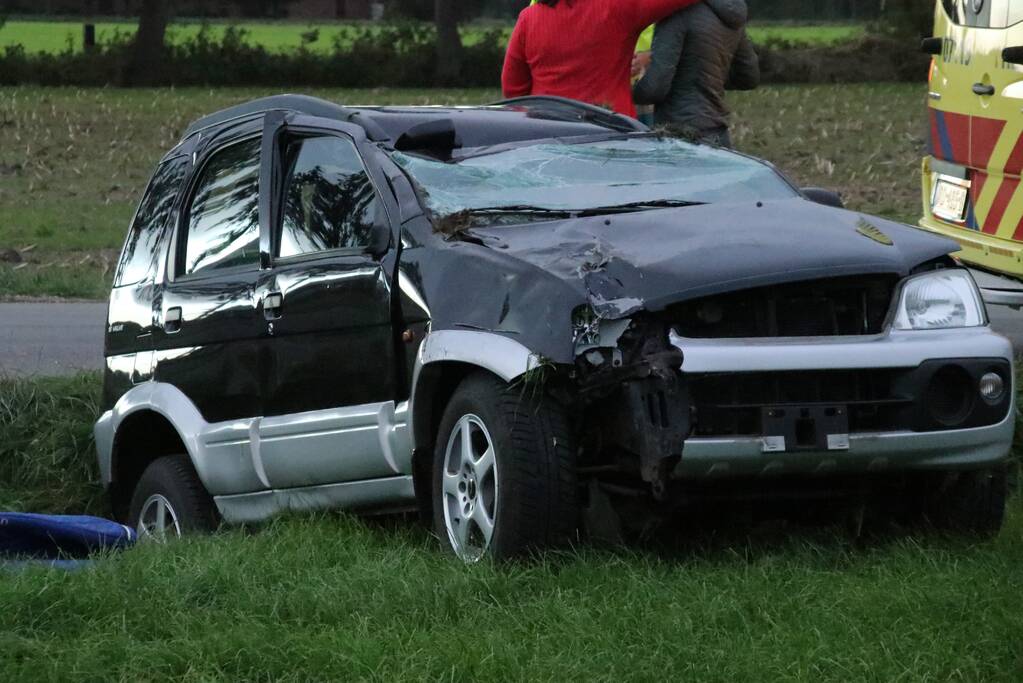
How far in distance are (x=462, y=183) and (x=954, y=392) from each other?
Result: 5.85ft

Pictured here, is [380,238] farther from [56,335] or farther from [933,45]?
[56,335]

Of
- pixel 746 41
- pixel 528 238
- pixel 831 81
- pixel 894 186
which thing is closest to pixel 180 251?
pixel 528 238

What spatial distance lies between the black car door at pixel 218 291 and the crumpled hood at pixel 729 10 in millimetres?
3384

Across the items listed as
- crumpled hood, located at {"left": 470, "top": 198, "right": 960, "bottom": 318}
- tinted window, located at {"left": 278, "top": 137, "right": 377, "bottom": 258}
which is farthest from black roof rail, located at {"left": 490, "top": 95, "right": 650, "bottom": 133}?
crumpled hood, located at {"left": 470, "top": 198, "right": 960, "bottom": 318}

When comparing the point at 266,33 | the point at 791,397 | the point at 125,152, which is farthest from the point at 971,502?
the point at 266,33

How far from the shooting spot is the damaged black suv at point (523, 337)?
514 centimetres

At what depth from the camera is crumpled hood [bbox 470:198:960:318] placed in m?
5.15

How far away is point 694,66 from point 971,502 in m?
4.39

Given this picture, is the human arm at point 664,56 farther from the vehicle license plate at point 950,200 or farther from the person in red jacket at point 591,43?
the vehicle license plate at point 950,200

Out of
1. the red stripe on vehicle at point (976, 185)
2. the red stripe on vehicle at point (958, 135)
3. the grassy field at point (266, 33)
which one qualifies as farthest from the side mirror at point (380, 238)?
the grassy field at point (266, 33)

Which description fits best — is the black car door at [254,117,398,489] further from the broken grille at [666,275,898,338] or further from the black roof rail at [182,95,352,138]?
the broken grille at [666,275,898,338]

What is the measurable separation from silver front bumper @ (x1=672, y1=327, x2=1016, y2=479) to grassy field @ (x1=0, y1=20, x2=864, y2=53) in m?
41.4

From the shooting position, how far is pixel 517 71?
9547mm

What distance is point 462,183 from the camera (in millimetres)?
6230
